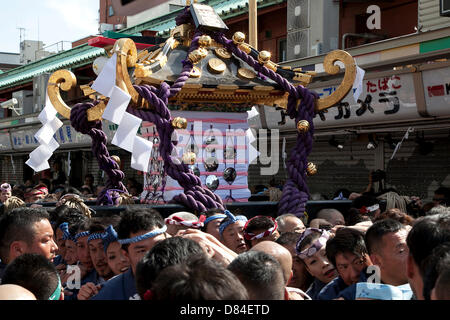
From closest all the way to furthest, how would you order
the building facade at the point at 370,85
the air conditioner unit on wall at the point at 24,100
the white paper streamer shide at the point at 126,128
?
1. the white paper streamer shide at the point at 126,128
2. the building facade at the point at 370,85
3. the air conditioner unit on wall at the point at 24,100

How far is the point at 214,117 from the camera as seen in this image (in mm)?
7059

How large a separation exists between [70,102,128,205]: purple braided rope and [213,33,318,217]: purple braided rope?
1.64 m

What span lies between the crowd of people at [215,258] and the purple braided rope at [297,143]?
0.72m

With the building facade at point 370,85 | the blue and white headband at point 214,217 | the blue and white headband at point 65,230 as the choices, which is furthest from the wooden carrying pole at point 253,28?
the blue and white headband at point 65,230

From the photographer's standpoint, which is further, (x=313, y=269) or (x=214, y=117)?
(x=214, y=117)

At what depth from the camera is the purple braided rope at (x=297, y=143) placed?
→ 20.2ft

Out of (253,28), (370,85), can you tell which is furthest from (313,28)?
(253,28)

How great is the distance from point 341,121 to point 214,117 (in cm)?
355

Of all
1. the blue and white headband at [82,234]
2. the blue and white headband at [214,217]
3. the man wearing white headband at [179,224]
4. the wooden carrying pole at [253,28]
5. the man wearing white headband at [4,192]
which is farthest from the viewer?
the man wearing white headband at [4,192]

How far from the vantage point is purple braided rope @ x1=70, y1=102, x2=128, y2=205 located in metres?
6.57

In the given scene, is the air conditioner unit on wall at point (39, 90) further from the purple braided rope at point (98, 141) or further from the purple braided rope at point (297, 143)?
the purple braided rope at point (297, 143)

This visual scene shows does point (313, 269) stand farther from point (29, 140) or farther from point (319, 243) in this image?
point (29, 140)
